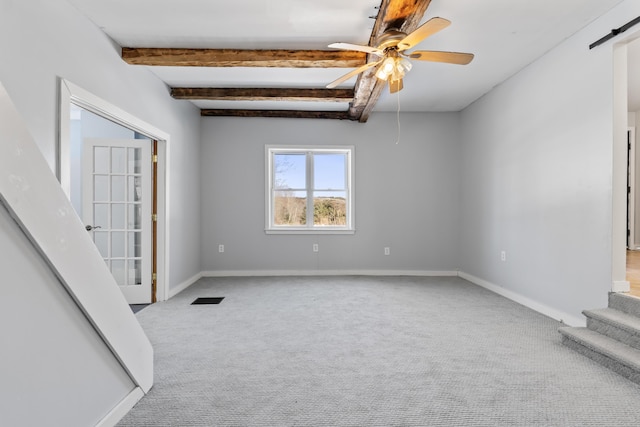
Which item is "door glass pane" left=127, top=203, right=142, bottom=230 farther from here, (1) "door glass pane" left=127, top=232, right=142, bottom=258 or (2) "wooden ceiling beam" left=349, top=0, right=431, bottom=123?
(2) "wooden ceiling beam" left=349, top=0, right=431, bottom=123

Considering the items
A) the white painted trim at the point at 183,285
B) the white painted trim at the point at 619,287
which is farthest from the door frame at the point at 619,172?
the white painted trim at the point at 183,285

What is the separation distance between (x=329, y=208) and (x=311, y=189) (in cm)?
45

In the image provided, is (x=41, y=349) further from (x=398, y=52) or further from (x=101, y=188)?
(x=101, y=188)

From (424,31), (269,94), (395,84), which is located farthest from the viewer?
(269,94)

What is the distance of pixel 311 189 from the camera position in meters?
5.39

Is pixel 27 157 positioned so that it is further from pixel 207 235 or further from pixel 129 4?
pixel 207 235

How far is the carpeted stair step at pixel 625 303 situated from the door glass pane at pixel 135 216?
15.7 feet

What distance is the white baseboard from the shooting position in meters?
2.95

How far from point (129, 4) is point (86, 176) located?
204 cm

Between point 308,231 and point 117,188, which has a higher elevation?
point 117,188

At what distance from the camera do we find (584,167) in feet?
9.34

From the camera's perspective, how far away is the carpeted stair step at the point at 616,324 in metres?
2.20

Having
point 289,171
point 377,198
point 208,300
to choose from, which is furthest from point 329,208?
point 208,300

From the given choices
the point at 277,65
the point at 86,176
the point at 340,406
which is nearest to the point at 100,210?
the point at 86,176
